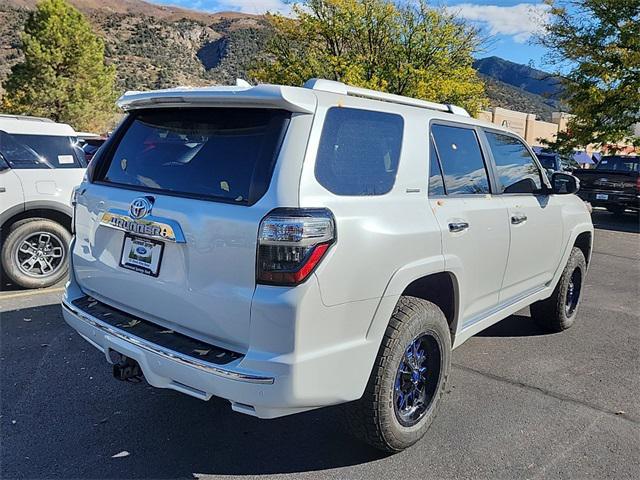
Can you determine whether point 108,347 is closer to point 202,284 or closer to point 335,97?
point 202,284

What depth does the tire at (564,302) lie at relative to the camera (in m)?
4.88

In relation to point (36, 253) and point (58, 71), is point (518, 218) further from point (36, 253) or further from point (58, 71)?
point (58, 71)

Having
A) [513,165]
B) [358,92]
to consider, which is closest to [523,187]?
[513,165]

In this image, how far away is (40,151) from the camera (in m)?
6.02

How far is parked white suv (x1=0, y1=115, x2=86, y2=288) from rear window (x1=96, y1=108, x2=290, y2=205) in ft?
10.9

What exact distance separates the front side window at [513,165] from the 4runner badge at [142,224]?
247 cm

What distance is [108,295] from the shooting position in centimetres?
290

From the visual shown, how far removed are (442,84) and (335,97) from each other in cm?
1591

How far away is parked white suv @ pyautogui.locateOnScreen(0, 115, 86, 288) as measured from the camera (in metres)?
5.71

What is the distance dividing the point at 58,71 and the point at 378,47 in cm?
1678

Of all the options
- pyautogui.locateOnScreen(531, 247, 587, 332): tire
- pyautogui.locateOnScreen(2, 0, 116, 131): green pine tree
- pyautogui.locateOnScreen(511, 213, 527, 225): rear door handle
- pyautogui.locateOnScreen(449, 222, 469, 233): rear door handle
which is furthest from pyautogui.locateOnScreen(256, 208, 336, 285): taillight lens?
pyautogui.locateOnScreen(2, 0, 116, 131): green pine tree

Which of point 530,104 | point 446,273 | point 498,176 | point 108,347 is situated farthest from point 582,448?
point 530,104

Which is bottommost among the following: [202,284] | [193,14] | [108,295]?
[108,295]

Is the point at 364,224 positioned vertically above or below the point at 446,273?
above
